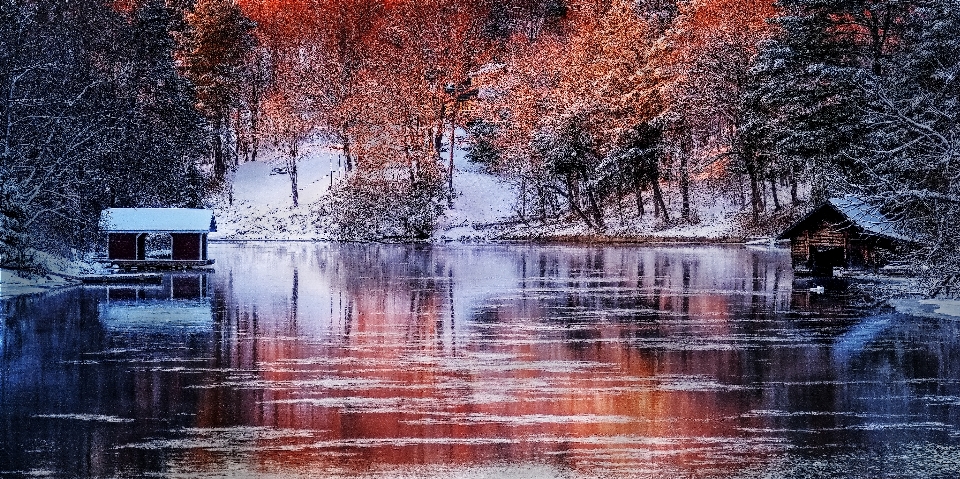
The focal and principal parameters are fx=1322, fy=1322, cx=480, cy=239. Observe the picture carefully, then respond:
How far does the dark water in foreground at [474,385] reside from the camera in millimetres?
16344

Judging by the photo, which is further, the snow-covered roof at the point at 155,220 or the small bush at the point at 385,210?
the small bush at the point at 385,210

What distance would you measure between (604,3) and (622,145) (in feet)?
58.8

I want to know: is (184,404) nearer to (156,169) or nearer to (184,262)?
(184,262)

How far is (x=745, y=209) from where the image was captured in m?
84.2

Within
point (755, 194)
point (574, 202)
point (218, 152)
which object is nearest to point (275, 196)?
point (218, 152)

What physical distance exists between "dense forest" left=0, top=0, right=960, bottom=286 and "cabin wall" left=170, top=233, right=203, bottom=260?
3903 millimetres

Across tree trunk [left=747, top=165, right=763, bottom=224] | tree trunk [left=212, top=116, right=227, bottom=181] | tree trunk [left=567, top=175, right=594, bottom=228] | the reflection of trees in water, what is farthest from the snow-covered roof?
tree trunk [left=212, top=116, right=227, bottom=181]

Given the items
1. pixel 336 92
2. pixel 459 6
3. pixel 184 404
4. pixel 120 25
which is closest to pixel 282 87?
pixel 336 92

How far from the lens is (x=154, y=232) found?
55188 millimetres

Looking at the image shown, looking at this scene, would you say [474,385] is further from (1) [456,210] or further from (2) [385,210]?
(1) [456,210]

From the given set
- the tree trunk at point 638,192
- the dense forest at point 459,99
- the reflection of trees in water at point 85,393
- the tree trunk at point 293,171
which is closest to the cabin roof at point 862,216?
the dense forest at point 459,99

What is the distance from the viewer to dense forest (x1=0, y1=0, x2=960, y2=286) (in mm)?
52344

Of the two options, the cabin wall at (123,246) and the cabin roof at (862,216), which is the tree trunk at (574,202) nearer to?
the cabin wall at (123,246)

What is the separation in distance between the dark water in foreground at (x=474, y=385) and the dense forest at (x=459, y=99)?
10602mm
